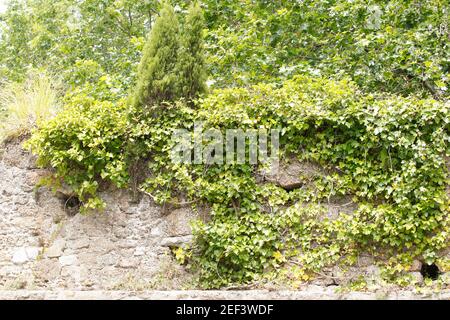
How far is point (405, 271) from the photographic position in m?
5.53

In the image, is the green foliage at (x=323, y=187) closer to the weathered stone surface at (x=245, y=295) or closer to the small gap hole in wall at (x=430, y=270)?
the small gap hole in wall at (x=430, y=270)

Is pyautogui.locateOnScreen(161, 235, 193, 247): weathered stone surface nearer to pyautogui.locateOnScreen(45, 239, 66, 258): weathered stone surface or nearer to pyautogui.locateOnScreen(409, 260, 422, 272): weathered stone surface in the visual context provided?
pyautogui.locateOnScreen(45, 239, 66, 258): weathered stone surface

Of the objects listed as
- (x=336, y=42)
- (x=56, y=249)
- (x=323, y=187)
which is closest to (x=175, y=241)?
(x=56, y=249)

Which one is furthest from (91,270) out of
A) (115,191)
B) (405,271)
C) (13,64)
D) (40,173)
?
(13,64)

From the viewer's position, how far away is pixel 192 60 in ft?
20.8

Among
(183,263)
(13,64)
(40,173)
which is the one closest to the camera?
(183,263)

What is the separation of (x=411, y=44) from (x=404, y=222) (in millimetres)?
3217

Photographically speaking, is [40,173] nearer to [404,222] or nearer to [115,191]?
[115,191]

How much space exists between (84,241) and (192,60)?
2458 mm

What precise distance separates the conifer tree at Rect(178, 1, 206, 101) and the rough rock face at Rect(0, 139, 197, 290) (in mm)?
1426

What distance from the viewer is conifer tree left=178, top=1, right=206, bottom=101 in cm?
635

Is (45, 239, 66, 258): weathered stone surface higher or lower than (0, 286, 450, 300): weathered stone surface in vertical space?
higher

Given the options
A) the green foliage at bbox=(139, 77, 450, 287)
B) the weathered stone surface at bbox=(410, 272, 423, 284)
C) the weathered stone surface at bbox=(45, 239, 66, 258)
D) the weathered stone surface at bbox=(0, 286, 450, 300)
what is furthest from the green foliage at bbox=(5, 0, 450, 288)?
the weathered stone surface at bbox=(0, 286, 450, 300)
